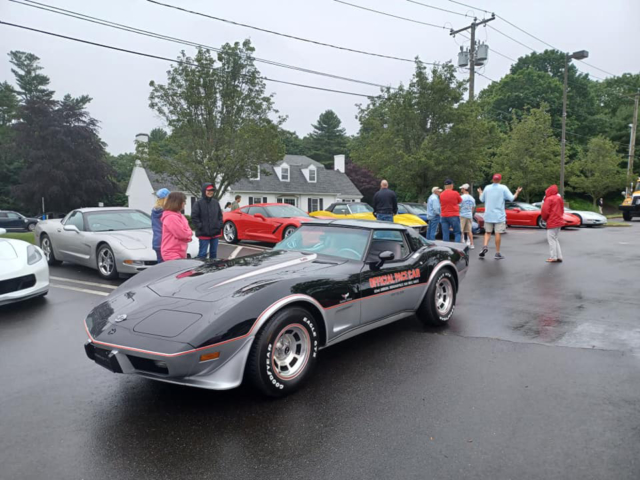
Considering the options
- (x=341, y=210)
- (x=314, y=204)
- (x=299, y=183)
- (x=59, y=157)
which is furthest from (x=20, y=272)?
(x=59, y=157)

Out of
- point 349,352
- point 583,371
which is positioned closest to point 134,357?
point 349,352

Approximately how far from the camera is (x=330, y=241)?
190 inches

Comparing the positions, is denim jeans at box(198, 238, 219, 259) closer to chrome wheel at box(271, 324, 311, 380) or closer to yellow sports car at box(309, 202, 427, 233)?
chrome wheel at box(271, 324, 311, 380)

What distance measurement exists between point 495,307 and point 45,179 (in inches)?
1578

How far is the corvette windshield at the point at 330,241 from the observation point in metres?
4.62

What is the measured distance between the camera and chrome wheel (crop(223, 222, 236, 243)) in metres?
14.5

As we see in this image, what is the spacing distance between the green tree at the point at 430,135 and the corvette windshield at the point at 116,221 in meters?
15.8

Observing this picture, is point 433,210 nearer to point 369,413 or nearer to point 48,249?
point 48,249

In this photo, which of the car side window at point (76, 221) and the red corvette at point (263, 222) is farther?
the red corvette at point (263, 222)

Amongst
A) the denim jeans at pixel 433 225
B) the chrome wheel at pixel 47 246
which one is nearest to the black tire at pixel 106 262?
the chrome wheel at pixel 47 246

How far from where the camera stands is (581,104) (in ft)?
174

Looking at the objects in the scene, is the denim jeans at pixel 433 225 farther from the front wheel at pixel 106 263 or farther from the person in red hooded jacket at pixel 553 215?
the front wheel at pixel 106 263

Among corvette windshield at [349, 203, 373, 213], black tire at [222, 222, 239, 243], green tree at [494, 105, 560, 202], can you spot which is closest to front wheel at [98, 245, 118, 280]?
black tire at [222, 222, 239, 243]

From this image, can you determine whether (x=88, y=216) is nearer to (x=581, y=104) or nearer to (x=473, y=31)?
(x=473, y=31)
